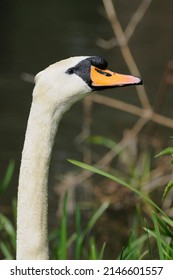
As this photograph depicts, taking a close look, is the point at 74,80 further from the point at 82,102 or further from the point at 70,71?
the point at 82,102

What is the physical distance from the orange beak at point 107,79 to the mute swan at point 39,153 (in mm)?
98

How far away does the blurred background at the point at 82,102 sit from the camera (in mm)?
8008

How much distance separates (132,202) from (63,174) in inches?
36.4

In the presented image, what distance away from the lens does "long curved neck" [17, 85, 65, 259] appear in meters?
3.36

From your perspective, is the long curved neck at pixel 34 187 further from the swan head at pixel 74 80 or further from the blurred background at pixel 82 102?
the blurred background at pixel 82 102

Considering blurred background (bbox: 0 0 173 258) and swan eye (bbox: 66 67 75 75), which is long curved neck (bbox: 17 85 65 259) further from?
blurred background (bbox: 0 0 173 258)

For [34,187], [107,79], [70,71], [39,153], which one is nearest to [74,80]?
[70,71]

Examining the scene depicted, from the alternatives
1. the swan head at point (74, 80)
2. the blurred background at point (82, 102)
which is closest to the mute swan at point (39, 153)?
the swan head at point (74, 80)

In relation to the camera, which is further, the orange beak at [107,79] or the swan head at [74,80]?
the orange beak at [107,79]

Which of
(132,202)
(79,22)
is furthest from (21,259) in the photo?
(79,22)

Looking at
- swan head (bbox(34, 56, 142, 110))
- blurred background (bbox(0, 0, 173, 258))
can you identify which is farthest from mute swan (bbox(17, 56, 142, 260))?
blurred background (bbox(0, 0, 173, 258))

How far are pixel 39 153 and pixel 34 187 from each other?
123mm

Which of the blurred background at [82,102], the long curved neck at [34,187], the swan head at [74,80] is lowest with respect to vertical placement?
the long curved neck at [34,187]
